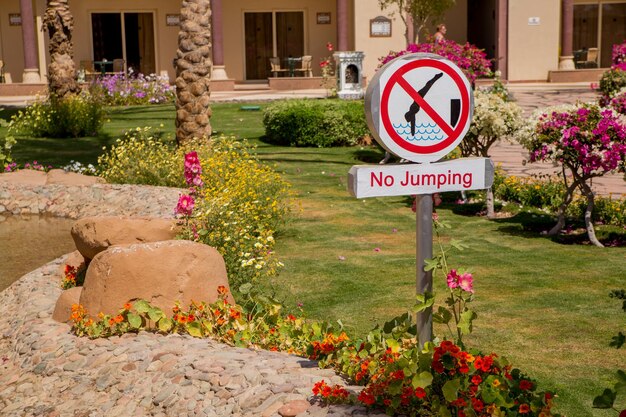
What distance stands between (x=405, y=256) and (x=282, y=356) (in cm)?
384

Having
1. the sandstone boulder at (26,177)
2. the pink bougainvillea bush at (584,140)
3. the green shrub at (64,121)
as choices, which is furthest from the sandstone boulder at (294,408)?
the green shrub at (64,121)

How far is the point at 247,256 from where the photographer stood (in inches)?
301

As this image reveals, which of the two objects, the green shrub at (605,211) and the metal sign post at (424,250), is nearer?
the metal sign post at (424,250)

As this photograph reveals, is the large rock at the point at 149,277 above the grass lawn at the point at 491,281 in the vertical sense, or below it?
above

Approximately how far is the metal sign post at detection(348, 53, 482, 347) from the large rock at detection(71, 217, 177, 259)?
3487 millimetres

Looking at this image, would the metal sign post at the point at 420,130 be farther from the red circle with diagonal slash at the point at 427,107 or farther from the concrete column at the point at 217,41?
the concrete column at the point at 217,41

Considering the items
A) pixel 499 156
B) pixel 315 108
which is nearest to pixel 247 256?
pixel 499 156

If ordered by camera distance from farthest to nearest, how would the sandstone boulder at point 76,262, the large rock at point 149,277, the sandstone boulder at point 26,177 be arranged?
1. the sandstone boulder at point 26,177
2. the sandstone boulder at point 76,262
3. the large rock at point 149,277

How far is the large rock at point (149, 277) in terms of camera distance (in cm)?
612

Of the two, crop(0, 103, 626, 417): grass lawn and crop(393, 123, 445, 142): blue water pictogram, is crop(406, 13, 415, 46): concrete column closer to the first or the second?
crop(0, 103, 626, 417): grass lawn

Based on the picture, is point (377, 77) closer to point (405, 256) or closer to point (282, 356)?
point (282, 356)

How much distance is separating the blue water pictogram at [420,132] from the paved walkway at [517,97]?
9423 mm

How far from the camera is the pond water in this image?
31.5 feet

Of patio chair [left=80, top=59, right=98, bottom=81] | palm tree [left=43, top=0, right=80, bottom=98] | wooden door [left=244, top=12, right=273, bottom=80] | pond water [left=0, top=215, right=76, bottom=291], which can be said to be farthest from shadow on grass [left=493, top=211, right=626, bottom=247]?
wooden door [left=244, top=12, right=273, bottom=80]
